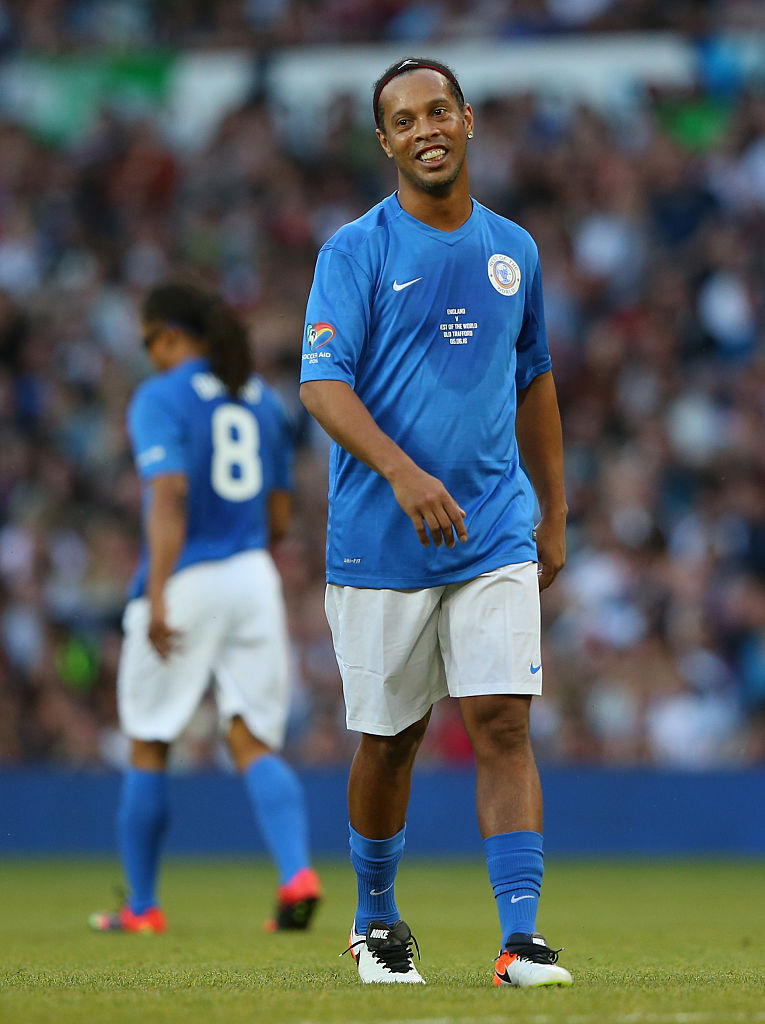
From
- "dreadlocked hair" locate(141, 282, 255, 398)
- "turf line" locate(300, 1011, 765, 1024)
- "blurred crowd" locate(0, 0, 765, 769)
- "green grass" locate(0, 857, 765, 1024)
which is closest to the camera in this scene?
"turf line" locate(300, 1011, 765, 1024)

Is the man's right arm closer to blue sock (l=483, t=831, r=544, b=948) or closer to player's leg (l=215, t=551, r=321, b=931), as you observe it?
blue sock (l=483, t=831, r=544, b=948)

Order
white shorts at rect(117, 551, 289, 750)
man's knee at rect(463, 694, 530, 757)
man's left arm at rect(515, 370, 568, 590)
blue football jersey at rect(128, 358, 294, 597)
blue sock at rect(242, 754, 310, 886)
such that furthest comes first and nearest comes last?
blue football jersey at rect(128, 358, 294, 597) < white shorts at rect(117, 551, 289, 750) < blue sock at rect(242, 754, 310, 886) < man's left arm at rect(515, 370, 568, 590) < man's knee at rect(463, 694, 530, 757)

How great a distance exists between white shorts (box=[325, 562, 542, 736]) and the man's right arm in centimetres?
25

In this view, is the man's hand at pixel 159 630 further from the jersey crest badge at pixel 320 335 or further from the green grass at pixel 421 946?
the jersey crest badge at pixel 320 335

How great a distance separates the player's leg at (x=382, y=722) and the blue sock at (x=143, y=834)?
2248mm

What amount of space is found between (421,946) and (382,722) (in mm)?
1812

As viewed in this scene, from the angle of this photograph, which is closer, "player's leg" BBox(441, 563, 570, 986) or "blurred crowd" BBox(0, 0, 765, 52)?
"player's leg" BBox(441, 563, 570, 986)

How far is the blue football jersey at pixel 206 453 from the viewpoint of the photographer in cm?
726

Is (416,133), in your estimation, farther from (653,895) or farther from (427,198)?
(653,895)

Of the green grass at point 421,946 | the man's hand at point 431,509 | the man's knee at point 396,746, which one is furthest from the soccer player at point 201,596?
the man's hand at point 431,509

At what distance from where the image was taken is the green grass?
399 cm

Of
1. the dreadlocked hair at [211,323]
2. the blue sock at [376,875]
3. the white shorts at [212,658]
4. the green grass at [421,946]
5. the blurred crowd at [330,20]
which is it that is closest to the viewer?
the green grass at [421,946]

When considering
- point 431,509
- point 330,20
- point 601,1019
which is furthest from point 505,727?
point 330,20

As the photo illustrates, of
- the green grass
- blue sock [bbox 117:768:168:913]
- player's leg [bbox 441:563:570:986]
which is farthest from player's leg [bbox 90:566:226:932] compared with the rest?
player's leg [bbox 441:563:570:986]
